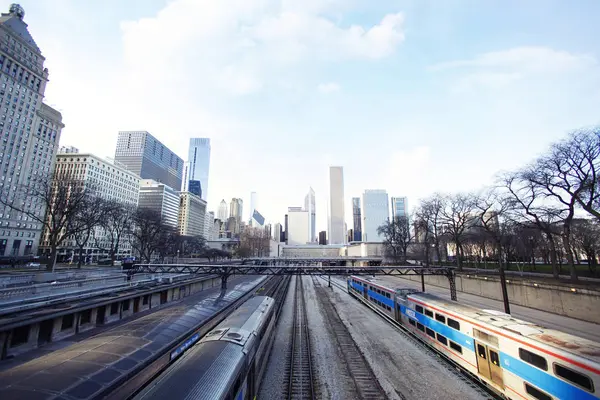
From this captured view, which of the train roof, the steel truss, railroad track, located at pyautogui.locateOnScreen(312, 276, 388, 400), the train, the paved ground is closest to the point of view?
the train

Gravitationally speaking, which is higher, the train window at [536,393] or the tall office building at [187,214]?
the tall office building at [187,214]

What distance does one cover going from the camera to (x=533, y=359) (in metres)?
9.58

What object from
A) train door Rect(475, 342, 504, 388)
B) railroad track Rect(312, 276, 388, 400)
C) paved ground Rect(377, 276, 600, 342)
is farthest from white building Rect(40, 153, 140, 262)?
train door Rect(475, 342, 504, 388)

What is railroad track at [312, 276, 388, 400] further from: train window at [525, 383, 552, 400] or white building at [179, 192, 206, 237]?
white building at [179, 192, 206, 237]

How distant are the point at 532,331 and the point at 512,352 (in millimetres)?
1245

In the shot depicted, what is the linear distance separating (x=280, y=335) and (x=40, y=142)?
119312 mm

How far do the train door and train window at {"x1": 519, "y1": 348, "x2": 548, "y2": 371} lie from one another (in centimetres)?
143

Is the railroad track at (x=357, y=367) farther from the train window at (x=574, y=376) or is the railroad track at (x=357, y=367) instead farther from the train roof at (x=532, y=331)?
the train window at (x=574, y=376)

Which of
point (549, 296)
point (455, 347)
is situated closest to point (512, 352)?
point (455, 347)

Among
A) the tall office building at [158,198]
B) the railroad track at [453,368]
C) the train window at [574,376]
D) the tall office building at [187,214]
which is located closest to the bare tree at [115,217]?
the railroad track at [453,368]

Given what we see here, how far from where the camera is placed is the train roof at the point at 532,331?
879cm

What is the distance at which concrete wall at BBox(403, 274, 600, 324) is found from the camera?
77.6 ft

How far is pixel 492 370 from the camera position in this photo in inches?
456

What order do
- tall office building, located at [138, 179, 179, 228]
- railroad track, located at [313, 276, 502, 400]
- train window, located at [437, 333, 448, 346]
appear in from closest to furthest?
railroad track, located at [313, 276, 502, 400]
train window, located at [437, 333, 448, 346]
tall office building, located at [138, 179, 179, 228]
